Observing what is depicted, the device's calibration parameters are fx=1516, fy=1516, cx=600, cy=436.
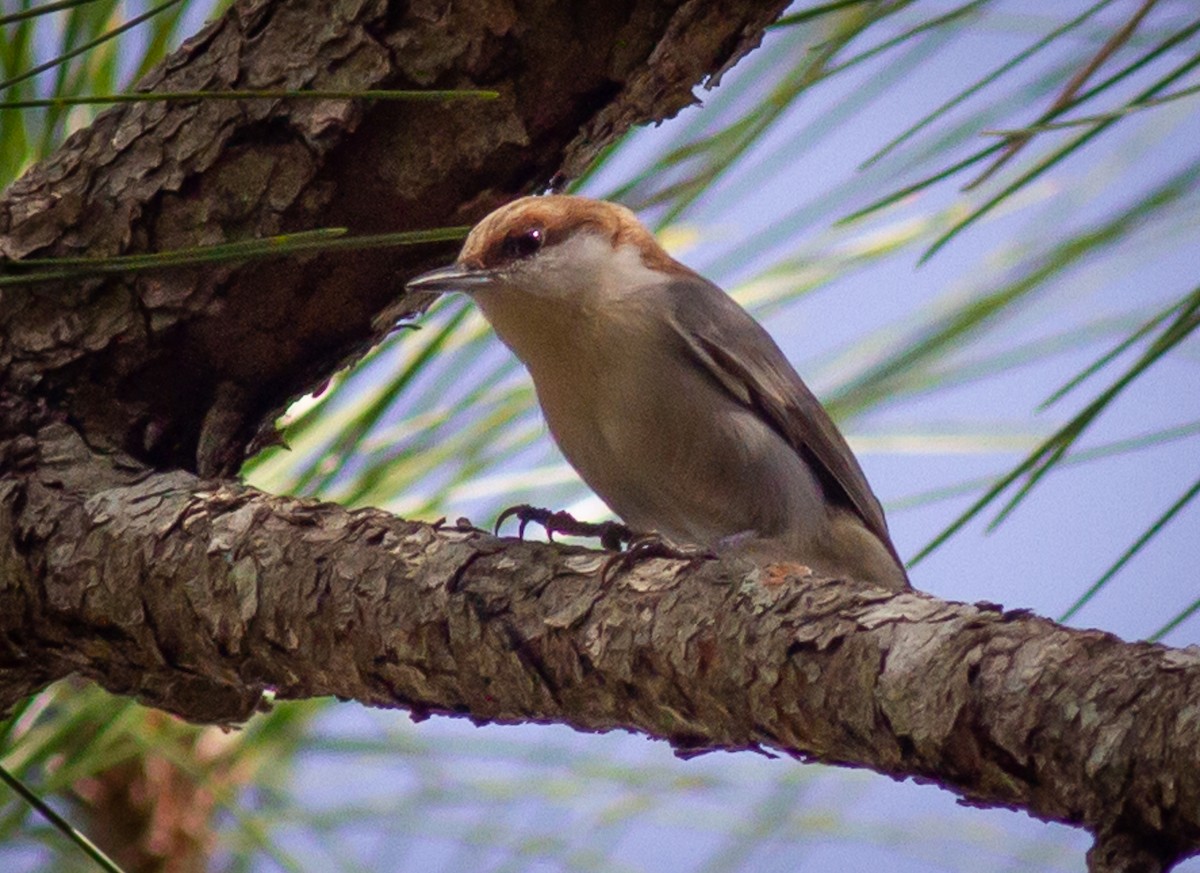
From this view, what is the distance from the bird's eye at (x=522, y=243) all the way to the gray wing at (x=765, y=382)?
28cm

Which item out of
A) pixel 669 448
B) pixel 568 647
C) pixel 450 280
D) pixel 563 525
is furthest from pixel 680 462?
pixel 568 647

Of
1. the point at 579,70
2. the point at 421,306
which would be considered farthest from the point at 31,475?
the point at 579,70

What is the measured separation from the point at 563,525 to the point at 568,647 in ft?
3.08

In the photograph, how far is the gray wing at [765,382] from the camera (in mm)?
2865

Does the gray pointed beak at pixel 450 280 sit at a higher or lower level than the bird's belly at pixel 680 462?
higher

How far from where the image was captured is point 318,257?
212 centimetres

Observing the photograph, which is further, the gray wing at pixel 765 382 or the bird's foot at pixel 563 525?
the gray wing at pixel 765 382

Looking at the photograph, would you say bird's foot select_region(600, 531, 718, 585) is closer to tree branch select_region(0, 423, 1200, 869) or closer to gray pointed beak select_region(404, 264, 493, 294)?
tree branch select_region(0, 423, 1200, 869)

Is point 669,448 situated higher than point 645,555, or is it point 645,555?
point 645,555

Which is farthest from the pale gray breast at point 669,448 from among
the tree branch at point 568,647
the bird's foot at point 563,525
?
the tree branch at point 568,647

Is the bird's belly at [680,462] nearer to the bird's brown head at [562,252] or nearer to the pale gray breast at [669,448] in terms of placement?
the pale gray breast at [669,448]

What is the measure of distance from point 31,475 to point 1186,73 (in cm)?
147

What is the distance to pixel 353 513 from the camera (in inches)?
73.2

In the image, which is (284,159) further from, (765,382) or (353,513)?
(765,382)
